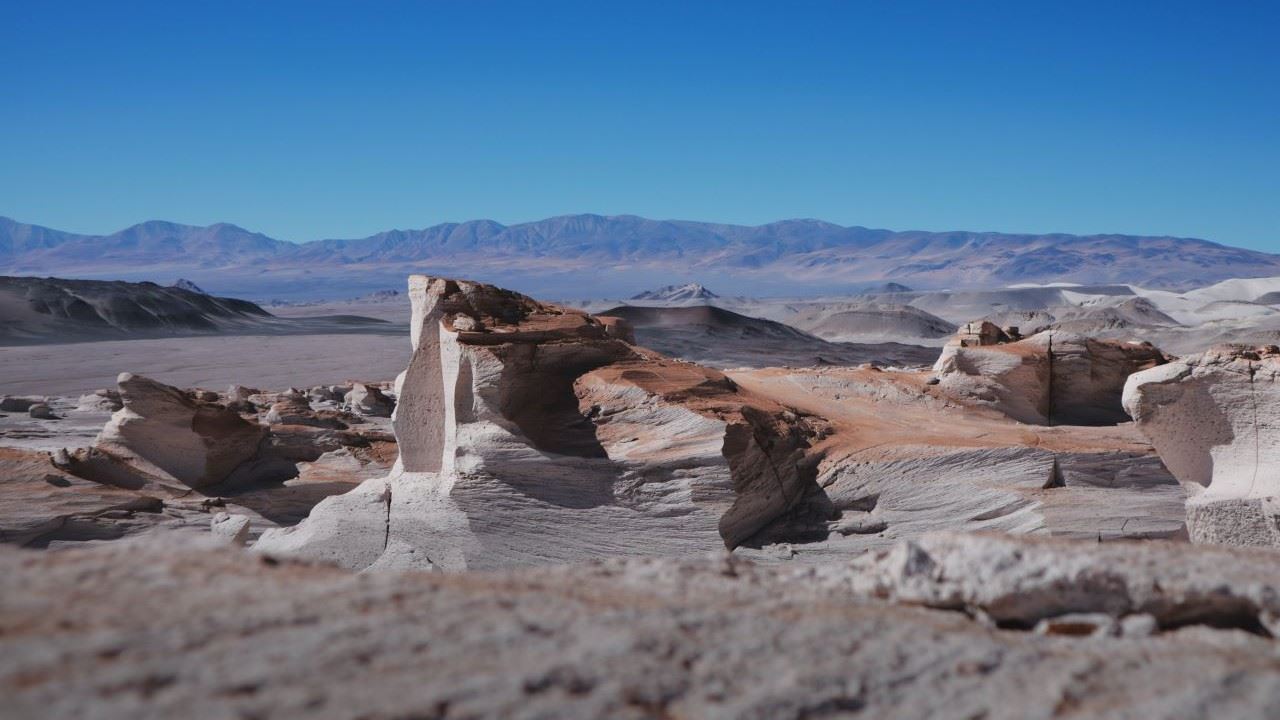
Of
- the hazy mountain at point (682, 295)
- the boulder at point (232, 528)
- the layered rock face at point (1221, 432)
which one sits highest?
the layered rock face at point (1221, 432)

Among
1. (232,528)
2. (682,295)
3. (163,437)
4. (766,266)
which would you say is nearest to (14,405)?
(163,437)

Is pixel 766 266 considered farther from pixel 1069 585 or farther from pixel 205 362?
pixel 1069 585

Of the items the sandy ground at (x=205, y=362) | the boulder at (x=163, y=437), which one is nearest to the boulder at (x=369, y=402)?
the boulder at (x=163, y=437)

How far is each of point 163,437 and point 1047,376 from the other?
828 centimetres

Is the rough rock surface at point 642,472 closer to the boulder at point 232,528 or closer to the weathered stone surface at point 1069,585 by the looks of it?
the boulder at point 232,528

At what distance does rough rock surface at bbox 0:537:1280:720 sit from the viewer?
205 centimetres

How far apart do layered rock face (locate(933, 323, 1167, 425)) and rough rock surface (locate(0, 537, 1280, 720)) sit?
6190 mm

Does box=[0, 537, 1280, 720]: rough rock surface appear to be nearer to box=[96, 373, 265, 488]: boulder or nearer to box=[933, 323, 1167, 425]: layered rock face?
box=[933, 323, 1167, 425]: layered rock face

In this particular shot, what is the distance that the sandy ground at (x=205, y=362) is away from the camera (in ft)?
68.0

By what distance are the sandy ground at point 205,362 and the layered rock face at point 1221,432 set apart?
17.3 meters

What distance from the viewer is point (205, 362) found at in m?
25.6

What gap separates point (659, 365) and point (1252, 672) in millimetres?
5578

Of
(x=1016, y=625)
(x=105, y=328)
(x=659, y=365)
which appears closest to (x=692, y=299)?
(x=105, y=328)

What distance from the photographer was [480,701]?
6.83ft
